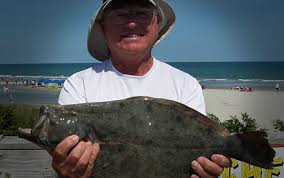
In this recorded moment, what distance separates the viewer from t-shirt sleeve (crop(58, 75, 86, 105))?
3297mm

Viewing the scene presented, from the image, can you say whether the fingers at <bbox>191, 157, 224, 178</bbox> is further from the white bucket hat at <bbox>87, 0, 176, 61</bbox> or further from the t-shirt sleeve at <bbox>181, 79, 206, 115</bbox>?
the white bucket hat at <bbox>87, 0, 176, 61</bbox>

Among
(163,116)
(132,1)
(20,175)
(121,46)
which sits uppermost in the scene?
(132,1)

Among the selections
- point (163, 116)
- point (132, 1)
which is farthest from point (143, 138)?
point (132, 1)

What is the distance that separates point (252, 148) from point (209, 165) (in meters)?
0.28

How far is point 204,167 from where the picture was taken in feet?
9.75

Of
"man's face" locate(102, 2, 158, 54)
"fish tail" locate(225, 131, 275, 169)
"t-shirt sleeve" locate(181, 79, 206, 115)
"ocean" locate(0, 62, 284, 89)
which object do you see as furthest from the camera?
"ocean" locate(0, 62, 284, 89)

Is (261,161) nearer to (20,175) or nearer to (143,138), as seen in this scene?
(143,138)

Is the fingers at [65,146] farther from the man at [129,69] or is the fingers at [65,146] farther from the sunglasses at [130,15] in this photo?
the sunglasses at [130,15]

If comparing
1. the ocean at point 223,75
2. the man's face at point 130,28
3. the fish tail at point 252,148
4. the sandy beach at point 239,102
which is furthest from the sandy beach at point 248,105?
the fish tail at point 252,148

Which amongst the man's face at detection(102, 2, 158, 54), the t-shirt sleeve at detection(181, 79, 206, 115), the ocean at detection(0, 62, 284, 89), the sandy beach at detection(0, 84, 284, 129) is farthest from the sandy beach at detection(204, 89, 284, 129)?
the man's face at detection(102, 2, 158, 54)

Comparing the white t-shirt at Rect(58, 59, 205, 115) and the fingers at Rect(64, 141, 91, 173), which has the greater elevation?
the white t-shirt at Rect(58, 59, 205, 115)

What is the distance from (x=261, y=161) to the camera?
9.67 ft

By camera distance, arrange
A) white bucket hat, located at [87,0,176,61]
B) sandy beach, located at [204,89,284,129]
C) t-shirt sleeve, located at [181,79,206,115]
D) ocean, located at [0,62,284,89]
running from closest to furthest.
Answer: t-shirt sleeve, located at [181,79,206,115]
white bucket hat, located at [87,0,176,61]
sandy beach, located at [204,89,284,129]
ocean, located at [0,62,284,89]

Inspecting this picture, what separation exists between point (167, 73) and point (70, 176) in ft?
3.39
